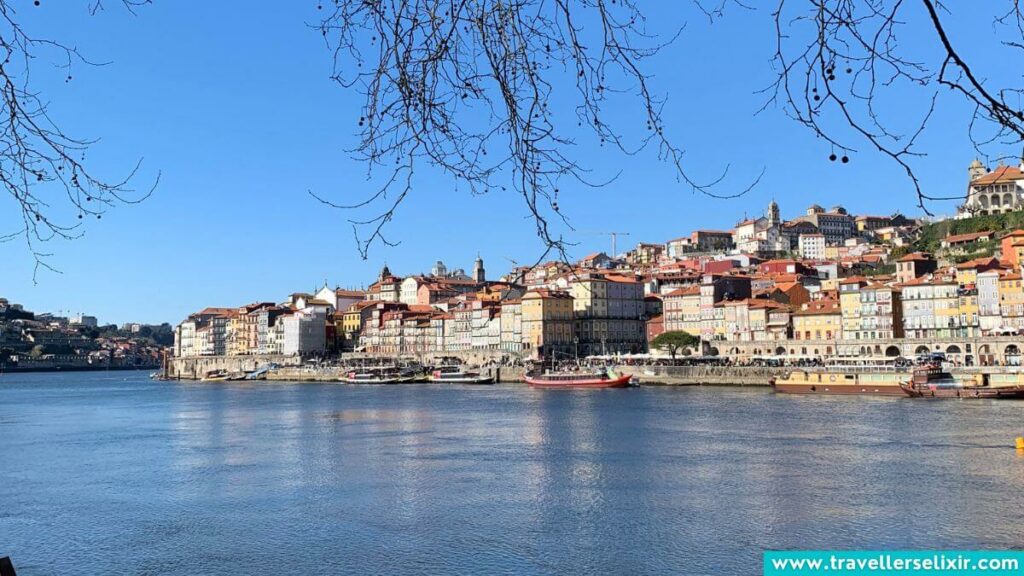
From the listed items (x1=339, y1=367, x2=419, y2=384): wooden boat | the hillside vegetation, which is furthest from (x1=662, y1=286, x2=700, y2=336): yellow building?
(x1=339, y1=367, x2=419, y2=384): wooden boat

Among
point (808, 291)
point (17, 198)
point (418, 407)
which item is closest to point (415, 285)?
point (808, 291)

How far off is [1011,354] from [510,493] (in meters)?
36.7

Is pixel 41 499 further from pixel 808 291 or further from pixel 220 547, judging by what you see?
pixel 808 291

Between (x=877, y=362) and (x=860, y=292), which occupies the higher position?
(x=860, y=292)

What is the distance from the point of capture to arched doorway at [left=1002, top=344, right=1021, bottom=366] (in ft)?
133

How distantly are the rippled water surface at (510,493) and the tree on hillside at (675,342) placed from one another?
28952 millimetres

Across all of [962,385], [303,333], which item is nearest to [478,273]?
[303,333]

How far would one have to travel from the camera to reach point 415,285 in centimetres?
8881

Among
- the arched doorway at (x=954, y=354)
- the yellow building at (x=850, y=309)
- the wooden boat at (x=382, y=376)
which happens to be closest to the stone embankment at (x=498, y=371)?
the wooden boat at (x=382, y=376)

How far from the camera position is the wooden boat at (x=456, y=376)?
57.6 metres

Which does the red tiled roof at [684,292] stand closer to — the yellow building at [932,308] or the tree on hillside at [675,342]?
the tree on hillside at [675,342]

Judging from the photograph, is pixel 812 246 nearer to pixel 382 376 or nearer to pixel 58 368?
pixel 382 376

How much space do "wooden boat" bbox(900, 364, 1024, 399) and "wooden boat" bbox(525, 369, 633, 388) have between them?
1568cm

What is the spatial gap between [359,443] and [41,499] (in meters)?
8.41
